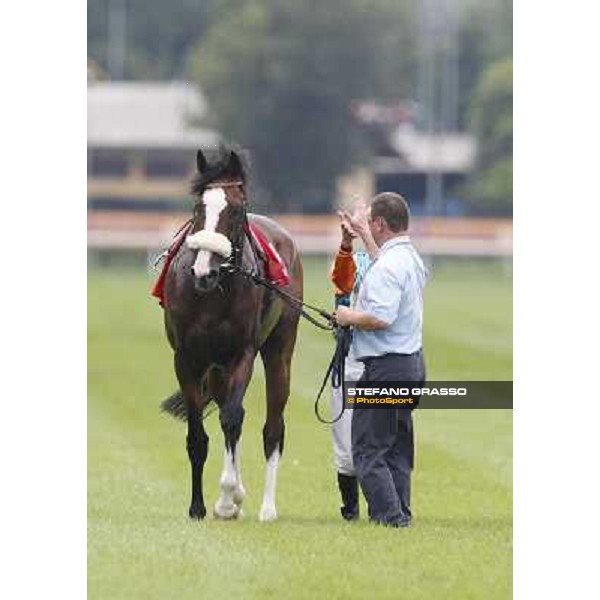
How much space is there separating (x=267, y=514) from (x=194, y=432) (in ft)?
2.05

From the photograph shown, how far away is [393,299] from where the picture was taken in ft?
36.3

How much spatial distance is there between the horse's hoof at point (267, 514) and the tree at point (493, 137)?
Result: 5141 cm

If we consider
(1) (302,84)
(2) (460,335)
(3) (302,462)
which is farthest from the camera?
(1) (302,84)

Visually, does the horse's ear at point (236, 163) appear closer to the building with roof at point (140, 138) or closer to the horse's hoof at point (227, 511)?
the horse's hoof at point (227, 511)

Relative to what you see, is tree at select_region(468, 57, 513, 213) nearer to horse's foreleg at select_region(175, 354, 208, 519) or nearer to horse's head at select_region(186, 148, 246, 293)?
horse's foreleg at select_region(175, 354, 208, 519)

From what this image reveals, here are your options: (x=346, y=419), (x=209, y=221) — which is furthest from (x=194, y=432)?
(x=209, y=221)

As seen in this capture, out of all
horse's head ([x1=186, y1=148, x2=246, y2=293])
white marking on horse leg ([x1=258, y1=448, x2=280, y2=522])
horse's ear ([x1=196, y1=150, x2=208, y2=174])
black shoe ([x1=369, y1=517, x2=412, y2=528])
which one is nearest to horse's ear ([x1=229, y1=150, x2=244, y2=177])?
horse's head ([x1=186, y1=148, x2=246, y2=293])

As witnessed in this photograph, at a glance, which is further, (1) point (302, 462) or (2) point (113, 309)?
(2) point (113, 309)

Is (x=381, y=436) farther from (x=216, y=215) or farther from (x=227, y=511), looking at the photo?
(x=216, y=215)
